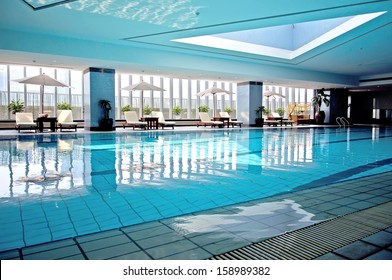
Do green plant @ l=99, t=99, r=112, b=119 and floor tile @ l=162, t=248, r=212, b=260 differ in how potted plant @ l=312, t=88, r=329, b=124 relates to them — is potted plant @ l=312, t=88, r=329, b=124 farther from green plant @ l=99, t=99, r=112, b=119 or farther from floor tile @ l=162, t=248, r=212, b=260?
floor tile @ l=162, t=248, r=212, b=260

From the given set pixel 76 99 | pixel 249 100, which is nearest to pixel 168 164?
pixel 249 100

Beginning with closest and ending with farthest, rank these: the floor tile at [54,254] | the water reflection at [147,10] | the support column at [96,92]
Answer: the floor tile at [54,254] → the water reflection at [147,10] → the support column at [96,92]

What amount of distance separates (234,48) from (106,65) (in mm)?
5635

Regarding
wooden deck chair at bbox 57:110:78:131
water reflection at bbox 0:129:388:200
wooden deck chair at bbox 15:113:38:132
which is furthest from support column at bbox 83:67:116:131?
water reflection at bbox 0:129:388:200

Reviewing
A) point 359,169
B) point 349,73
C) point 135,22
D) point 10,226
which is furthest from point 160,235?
point 349,73

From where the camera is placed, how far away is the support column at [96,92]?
1429 cm

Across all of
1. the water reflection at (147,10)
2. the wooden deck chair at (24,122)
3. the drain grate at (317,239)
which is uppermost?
the water reflection at (147,10)

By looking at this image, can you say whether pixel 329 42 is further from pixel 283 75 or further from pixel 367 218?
pixel 367 218

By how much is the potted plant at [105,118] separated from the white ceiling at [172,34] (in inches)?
66.3

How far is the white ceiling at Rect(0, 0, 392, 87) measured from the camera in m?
8.30

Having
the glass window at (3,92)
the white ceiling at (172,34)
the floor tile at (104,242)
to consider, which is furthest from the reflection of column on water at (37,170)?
the glass window at (3,92)

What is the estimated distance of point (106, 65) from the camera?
13797 mm

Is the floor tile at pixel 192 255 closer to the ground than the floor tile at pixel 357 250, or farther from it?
closer to the ground

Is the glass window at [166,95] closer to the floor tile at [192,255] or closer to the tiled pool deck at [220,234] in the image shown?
the tiled pool deck at [220,234]
